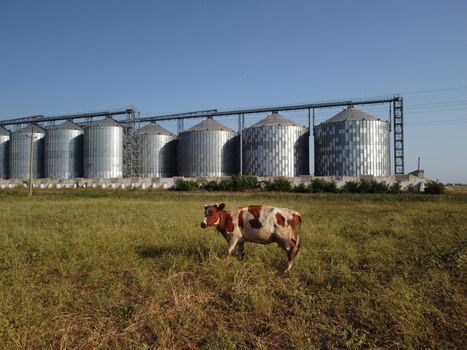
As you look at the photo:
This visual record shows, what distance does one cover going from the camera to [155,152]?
2489 inches

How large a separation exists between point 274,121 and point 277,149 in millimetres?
5004

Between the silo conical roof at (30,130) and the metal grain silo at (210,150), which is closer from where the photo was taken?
the metal grain silo at (210,150)

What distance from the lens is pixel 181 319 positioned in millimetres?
4297

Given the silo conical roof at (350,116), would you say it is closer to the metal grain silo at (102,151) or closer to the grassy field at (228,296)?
the metal grain silo at (102,151)

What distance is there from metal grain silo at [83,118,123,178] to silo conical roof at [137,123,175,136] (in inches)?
180

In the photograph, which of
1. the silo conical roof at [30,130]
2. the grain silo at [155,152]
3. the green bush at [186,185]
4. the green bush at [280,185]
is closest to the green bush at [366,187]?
the green bush at [280,185]

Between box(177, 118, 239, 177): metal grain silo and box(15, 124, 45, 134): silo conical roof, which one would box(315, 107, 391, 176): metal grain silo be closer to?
box(177, 118, 239, 177): metal grain silo

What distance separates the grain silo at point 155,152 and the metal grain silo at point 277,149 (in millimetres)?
16445

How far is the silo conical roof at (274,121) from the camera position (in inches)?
2159

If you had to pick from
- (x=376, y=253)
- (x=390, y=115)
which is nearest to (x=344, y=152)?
(x=390, y=115)

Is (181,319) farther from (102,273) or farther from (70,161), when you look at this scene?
(70,161)

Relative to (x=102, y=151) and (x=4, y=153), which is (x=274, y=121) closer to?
(x=102, y=151)

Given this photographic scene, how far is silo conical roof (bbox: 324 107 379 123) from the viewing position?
168ft

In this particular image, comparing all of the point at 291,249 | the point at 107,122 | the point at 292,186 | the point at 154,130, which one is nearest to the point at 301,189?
the point at 292,186
